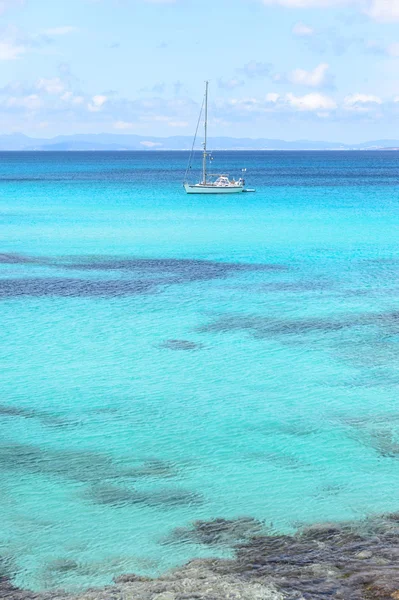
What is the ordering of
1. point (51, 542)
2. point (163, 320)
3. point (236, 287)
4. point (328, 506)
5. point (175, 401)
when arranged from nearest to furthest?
point (51, 542), point (328, 506), point (175, 401), point (163, 320), point (236, 287)

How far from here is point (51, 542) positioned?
1167cm

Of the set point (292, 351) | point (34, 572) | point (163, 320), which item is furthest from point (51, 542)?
point (163, 320)

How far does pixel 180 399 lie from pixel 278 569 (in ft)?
25.6

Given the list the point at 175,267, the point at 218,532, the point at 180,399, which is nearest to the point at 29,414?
the point at 180,399

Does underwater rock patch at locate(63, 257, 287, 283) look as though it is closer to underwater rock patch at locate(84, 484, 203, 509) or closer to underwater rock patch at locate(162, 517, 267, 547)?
underwater rock patch at locate(84, 484, 203, 509)

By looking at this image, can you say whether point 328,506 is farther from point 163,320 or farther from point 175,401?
point 163,320

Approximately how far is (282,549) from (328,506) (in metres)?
1.86

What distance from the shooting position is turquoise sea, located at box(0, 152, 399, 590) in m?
12.3

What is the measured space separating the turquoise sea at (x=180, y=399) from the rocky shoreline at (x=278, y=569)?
380mm

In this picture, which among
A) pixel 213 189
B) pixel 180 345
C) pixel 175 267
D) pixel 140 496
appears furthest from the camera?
pixel 213 189

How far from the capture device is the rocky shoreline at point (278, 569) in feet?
31.0

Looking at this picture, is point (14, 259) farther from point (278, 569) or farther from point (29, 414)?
point (278, 569)

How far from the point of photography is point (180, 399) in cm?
1783

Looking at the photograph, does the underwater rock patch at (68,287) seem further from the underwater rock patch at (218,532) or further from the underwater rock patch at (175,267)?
the underwater rock patch at (218,532)
